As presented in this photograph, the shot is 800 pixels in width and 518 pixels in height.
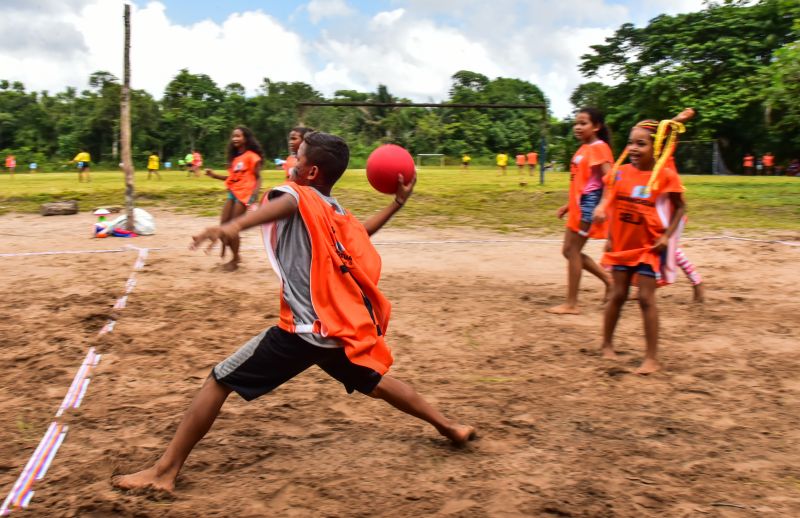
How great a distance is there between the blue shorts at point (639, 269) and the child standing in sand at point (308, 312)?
242 cm

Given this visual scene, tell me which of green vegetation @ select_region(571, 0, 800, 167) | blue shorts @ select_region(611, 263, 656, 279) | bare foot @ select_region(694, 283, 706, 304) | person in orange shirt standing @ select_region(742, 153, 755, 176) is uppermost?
green vegetation @ select_region(571, 0, 800, 167)

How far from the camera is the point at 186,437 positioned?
3283mm

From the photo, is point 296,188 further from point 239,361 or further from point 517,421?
point 517,421

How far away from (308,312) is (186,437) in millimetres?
799

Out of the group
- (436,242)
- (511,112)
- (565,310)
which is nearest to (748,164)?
(511,112)

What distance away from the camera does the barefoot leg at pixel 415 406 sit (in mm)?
3502

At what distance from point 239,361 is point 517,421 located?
1687 mm

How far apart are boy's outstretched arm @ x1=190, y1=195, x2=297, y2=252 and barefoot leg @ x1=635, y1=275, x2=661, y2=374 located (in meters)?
2.91

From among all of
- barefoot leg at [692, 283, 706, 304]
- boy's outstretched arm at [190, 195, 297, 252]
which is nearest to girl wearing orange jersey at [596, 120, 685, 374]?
barefoot leg at [692, 283, 706, 304]

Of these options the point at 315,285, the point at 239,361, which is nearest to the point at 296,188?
the point at 315,285

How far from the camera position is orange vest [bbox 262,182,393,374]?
3207mm

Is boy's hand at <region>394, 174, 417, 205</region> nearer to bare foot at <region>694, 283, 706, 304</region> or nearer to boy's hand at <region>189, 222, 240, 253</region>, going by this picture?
boy's hand at <region>189, 222, 240, 253</region>

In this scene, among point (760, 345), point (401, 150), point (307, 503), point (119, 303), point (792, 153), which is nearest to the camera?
point (307, 503)

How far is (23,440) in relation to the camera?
381 cm
